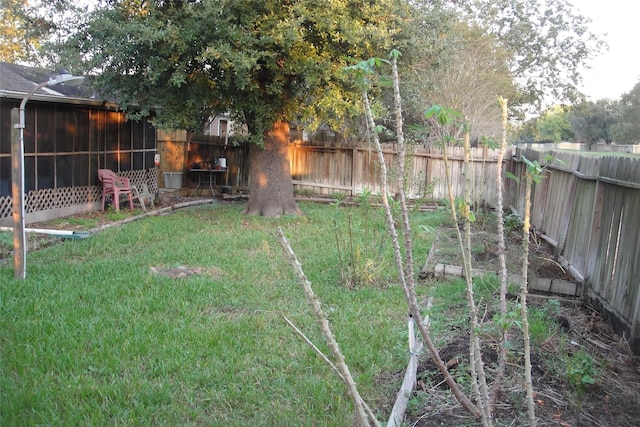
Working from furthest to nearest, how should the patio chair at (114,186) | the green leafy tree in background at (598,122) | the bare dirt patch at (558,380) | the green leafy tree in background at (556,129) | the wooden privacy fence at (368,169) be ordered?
1. the green leafy tree in background at (556,129)
2. the green leafy tree in background at (598,122)
3. the wooden privacy fence at (368,169)
4. the patio chair at (114,186)
5. the bare dirt patch at (558,380)

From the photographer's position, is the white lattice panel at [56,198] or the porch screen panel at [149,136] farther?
the porch screen panel at [149,136]

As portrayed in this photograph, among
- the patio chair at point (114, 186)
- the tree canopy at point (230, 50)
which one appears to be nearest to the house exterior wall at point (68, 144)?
the patio chair at point (114, 186)

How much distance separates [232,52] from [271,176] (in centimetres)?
358

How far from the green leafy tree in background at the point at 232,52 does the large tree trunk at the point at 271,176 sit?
22.4 inches

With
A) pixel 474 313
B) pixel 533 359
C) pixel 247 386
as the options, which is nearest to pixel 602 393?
pixel 533 359

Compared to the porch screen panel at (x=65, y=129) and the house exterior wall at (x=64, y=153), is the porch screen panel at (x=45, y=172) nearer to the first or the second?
the house exterior wall at (x=64, y=153)

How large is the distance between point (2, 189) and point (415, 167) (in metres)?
10.0

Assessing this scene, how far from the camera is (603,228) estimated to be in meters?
5.61

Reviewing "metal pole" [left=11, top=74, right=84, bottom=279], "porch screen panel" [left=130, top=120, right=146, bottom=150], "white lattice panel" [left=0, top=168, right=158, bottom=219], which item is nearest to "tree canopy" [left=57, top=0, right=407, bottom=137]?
"white lattice panel" [left=0, top=168, right=158, bottom=219]

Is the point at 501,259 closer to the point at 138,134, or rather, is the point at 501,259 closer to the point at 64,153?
the point at 64,153

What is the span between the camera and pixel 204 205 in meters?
14.2

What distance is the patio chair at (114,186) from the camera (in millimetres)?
12133

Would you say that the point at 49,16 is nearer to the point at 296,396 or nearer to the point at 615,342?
the point at 296,396

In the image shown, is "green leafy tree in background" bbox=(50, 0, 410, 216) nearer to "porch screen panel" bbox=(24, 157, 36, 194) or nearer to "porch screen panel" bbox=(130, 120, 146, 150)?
"porch screen panel" bbox=(24, 157, 36, 194)
